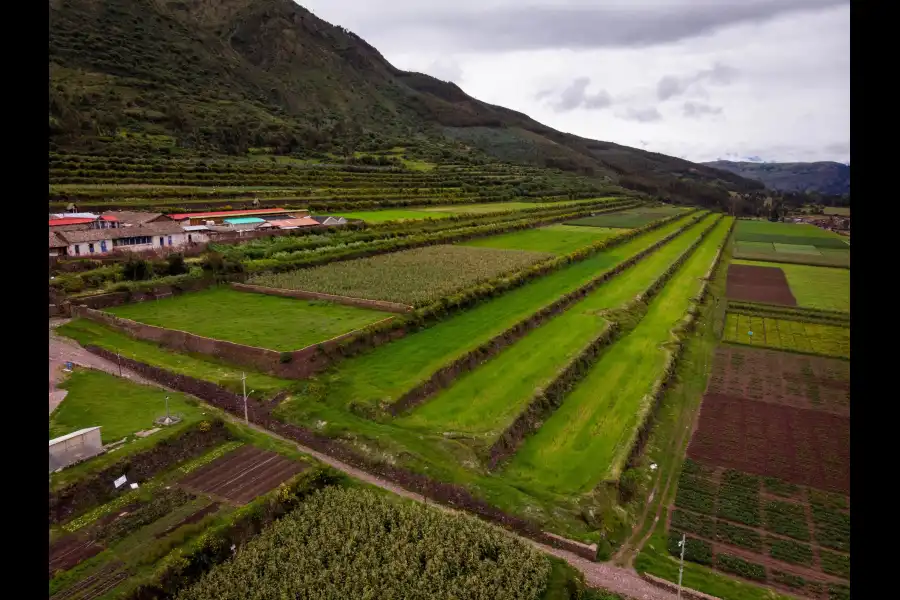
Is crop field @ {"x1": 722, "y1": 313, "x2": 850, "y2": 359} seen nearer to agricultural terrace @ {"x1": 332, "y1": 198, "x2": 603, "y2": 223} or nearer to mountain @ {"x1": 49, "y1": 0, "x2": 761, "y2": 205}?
agricultural terrace @ {"x1": 332, "y1": 198, "x2": 603, "y2": 223}

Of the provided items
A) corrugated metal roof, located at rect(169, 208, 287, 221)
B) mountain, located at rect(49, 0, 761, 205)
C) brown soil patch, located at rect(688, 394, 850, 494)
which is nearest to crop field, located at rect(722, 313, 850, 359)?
brown soil patch, located at rect(688, 394, 850, 494)

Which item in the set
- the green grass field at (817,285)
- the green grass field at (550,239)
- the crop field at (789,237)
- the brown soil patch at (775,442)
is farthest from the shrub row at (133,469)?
the crop field at (789,237)

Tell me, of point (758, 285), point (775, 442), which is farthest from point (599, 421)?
point (758, 285)

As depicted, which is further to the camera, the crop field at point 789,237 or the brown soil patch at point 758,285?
the crop field at point 789,237

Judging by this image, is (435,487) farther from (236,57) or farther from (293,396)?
(236,57)

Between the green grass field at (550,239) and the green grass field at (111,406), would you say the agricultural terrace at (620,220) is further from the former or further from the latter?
the green grass field at (111,406)

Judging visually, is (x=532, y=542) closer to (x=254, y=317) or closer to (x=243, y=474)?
(x=243, y=474)
